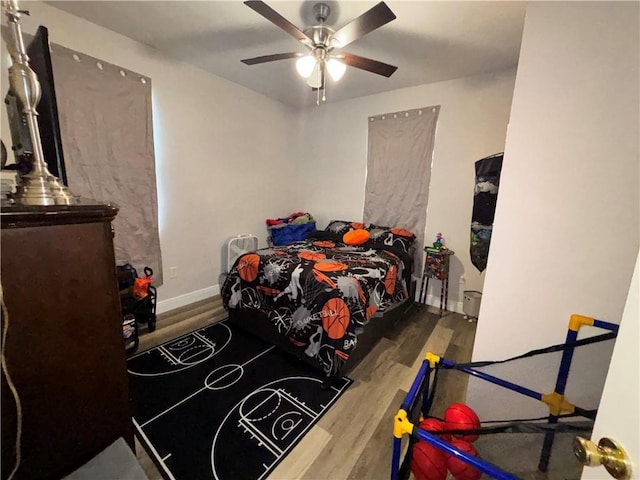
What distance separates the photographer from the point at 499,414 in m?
1.33

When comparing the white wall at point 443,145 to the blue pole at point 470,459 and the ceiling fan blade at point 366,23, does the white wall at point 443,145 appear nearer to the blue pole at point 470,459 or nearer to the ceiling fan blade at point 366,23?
the ceiling fan blade at point 366,23

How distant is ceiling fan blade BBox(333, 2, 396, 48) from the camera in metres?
1.38

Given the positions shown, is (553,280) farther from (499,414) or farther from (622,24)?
(622,24)

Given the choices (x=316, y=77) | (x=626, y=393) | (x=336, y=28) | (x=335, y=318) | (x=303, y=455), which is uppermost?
(x=336, y=28)

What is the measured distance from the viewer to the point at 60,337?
2.57 feet

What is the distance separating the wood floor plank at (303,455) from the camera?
1247mm

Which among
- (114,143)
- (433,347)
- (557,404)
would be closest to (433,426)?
(557,404)

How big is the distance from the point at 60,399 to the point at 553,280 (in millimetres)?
1931

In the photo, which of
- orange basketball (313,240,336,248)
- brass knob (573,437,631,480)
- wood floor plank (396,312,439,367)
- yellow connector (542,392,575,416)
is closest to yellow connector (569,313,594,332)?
yellow connector (542,392,575,416)

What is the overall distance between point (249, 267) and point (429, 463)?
5.98 feet

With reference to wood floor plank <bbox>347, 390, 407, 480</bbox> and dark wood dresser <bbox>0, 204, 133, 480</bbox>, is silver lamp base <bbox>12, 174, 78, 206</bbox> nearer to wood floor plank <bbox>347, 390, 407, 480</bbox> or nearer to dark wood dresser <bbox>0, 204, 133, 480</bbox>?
dark wood dresser <bbox>0, 204, 133, 480</bbox>

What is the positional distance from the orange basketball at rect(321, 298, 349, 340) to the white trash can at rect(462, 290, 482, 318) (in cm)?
179

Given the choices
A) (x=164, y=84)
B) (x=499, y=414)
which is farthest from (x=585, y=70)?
(x=164, y=84)

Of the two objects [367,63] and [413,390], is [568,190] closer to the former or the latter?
[413,390]
